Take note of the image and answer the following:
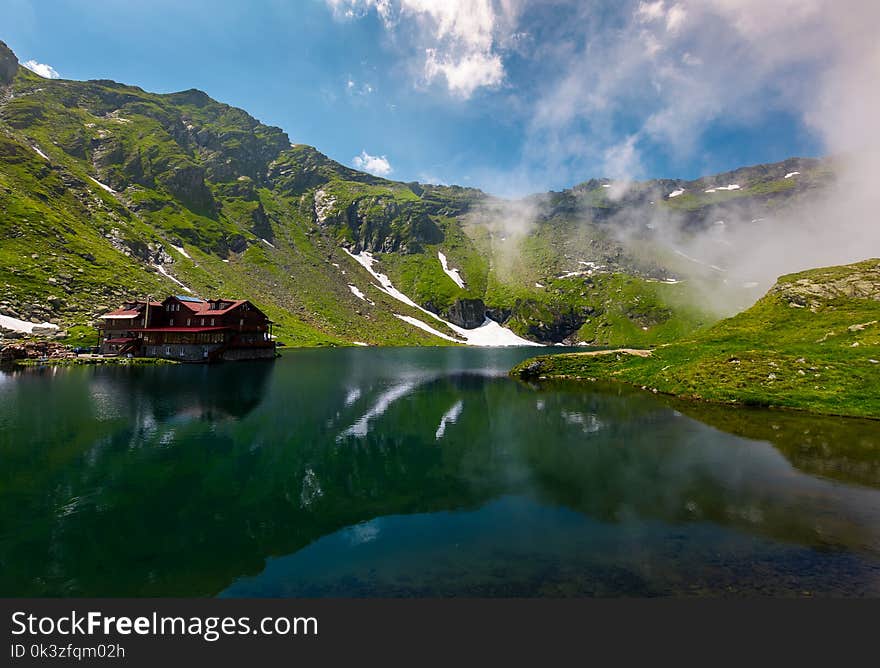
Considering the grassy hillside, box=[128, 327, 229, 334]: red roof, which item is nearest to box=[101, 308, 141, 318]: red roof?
box=[128, 327, 229, 334]: red roof

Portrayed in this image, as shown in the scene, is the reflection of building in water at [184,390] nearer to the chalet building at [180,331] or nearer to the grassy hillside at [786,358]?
the chalet building at [180,331]

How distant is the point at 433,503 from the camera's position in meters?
18.9

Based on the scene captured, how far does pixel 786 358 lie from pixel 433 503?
159 feet

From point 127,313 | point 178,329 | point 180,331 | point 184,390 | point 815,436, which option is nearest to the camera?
point 815,436

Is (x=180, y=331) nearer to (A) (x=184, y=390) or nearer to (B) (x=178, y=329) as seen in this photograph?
(B) (x=178, y=329)

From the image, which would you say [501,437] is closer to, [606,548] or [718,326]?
[606,548]

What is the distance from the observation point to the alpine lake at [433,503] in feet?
40.5

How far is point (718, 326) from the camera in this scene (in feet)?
231

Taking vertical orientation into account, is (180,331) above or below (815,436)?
above

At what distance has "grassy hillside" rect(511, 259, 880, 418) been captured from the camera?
124 ft

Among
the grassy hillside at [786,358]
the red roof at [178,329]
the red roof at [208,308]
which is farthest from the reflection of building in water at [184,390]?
the grassy hillside at [786,358]

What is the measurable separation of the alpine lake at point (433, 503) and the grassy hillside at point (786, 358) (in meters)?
5.01

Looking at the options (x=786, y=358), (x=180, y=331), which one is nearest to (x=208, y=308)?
(x=180, y=331)

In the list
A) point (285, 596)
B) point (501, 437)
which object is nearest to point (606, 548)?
point (285, 596)
